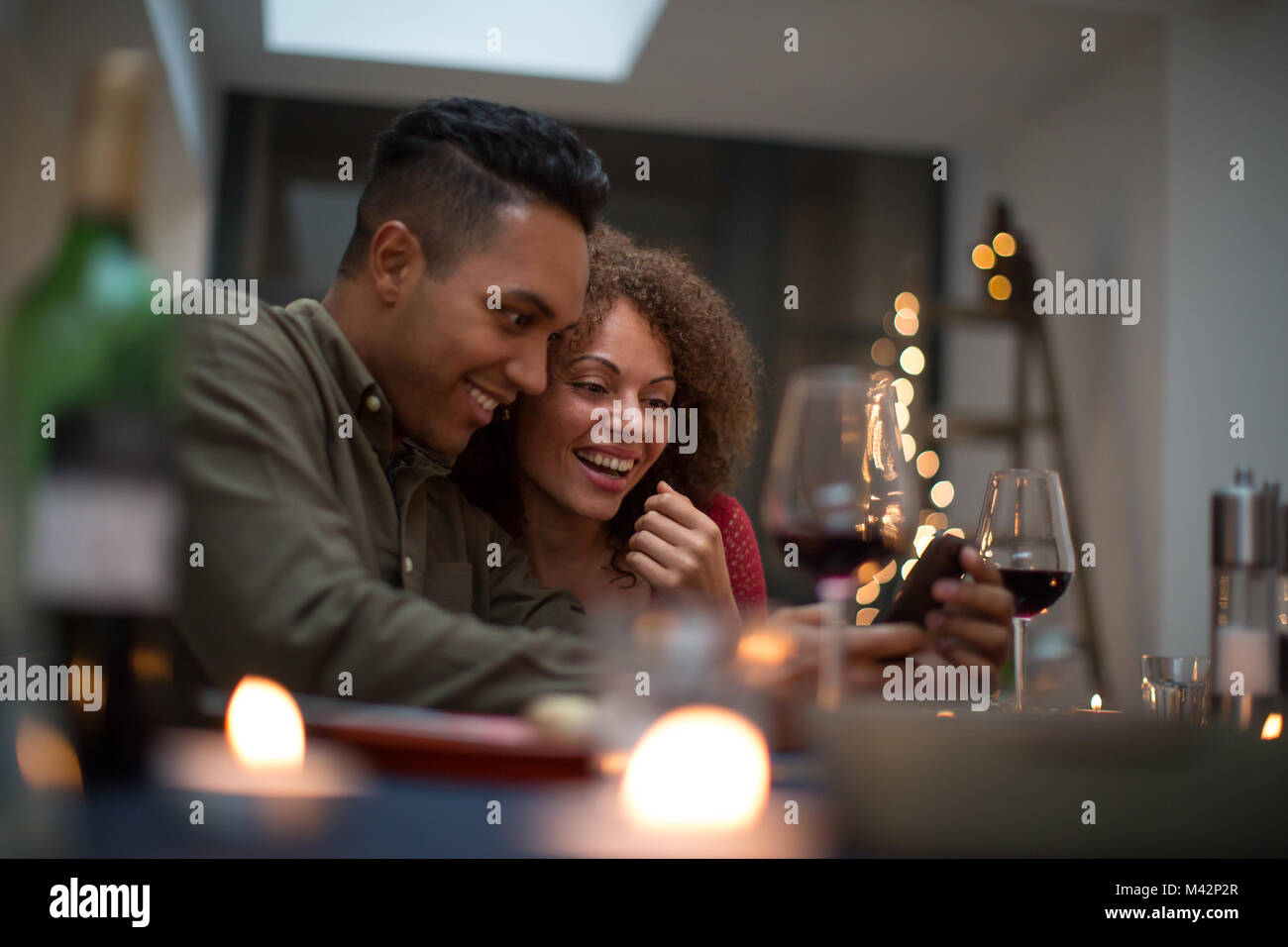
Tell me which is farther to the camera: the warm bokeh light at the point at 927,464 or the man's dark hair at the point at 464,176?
the warm bokeh light at the point at 927,464

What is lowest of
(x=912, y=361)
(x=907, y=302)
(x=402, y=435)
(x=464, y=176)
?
(x=402, y=435)

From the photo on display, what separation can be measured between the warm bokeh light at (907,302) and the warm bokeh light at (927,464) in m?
0.47

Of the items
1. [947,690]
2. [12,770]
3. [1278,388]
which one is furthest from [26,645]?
[1278,388]

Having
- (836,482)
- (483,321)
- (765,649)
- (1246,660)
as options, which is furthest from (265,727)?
(483,321)

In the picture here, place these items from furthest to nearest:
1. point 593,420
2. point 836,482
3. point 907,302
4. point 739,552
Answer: point 907,302
point 739,552
point 593,420
point 836,482

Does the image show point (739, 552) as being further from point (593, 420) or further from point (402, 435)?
point (402, 435)

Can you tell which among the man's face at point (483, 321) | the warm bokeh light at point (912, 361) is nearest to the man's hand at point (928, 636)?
the man's face at point (483, 321)

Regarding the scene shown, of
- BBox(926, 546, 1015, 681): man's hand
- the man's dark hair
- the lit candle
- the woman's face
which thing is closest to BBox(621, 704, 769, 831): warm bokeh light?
the lit candle

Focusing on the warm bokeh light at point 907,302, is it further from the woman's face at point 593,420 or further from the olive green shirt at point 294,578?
the olive green shirt at point 294,578

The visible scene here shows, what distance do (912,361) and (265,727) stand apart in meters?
3.44

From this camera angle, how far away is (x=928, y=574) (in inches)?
27.4

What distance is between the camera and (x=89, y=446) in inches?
15.8

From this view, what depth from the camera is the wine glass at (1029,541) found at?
863 millimetres

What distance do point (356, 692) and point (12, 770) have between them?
1.14ft
